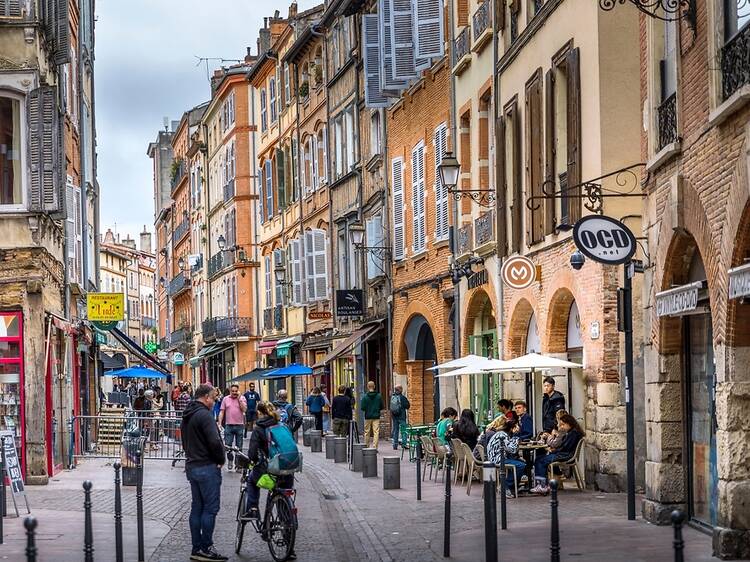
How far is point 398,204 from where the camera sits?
124 feet

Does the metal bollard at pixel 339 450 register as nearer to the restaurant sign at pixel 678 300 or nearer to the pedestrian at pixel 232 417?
the pedestrian at pixel 232 417

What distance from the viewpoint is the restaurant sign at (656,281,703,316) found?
14.8m

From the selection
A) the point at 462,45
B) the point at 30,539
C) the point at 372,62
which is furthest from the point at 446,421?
the point at 30,539

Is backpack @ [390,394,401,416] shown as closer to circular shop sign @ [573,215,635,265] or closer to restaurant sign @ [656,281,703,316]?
circular shop sign @ [573,215,635,265]

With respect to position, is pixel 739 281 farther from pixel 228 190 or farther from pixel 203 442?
pixel 228 190

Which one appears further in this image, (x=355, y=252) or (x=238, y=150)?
(x=238, y=150)

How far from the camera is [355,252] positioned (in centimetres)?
4447

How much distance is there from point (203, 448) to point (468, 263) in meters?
16.3

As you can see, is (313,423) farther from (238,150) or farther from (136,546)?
(136,546)

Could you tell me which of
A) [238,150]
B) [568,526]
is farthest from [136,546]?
[238,150]

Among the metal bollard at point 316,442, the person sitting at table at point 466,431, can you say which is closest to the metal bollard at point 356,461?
the person sitting at table at point 466,431

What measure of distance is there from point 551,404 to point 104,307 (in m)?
12.9

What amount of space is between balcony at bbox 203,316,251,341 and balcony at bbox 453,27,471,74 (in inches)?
1402

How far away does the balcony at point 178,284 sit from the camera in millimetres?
87800
